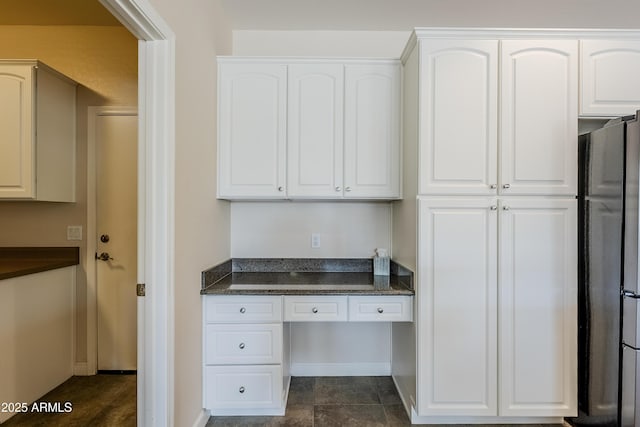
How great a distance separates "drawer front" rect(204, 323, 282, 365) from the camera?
1.95 m

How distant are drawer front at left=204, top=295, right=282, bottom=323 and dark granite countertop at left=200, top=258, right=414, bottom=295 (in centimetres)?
5

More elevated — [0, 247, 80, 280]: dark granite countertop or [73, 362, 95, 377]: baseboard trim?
[0, 247, 80, 280]: dark granite countertop

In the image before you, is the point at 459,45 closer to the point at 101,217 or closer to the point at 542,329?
the point at 542,329

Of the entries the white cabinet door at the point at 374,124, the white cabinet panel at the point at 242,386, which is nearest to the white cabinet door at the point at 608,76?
the white cabinet door at the point at 374,124

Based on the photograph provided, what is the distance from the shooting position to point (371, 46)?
8.53 feet

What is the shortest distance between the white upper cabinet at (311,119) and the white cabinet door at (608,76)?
3.47 ft

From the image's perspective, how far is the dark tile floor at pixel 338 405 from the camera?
6.45 ft

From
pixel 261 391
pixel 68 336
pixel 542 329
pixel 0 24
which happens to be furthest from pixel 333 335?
pixel 0 24

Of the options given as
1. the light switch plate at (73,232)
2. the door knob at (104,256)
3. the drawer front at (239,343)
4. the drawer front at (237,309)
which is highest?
the light switch plate at (73,232)

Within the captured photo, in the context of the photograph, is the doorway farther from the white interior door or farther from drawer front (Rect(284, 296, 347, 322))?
drawer front (Rect(284, 296, 347, 322))

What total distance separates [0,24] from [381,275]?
353cm

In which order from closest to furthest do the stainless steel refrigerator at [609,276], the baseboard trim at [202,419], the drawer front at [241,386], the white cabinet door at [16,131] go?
1. the stainless steel refrigerator at [609,276]
2. the baseboard trim at [202,419]
3. the drawer front at [241,386]
4. the white cabinet door at [16,131]

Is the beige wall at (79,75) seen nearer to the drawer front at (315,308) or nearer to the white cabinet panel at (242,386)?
the white cabinet panel at (242,386)

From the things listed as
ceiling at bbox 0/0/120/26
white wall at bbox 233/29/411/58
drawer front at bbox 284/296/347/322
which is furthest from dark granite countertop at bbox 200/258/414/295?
ceiling at bbox 0/0/120/26
